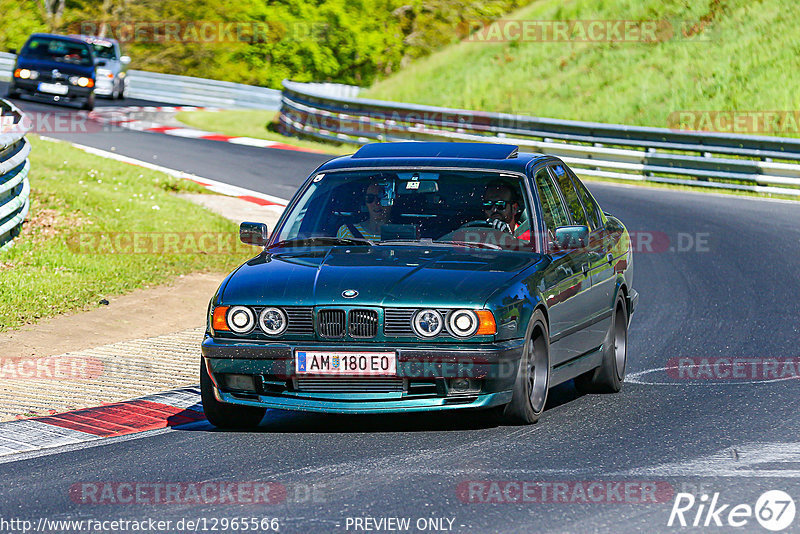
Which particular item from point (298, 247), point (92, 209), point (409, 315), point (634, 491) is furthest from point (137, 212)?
point (634, 491)

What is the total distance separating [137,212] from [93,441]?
9319 millimetres

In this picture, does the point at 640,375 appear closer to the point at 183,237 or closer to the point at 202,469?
the point at 202,469

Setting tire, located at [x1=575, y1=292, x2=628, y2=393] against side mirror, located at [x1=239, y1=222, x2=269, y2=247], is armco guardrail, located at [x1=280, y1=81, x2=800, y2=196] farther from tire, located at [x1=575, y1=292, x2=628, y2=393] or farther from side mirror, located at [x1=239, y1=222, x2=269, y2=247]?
side mirror, located at [x1=239, y1=222, x2=269, y2=247]

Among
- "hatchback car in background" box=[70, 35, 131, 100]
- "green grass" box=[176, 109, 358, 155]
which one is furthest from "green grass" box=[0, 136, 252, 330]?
"hatchback car in background" box=[70, 35, 131, 100]

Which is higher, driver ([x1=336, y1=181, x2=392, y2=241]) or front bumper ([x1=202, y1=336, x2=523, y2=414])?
driver ([x1=336, y1=181, x2=392, y2=241])

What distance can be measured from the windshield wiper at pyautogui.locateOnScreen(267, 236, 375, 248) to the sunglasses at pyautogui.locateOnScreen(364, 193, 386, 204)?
0.94 ft

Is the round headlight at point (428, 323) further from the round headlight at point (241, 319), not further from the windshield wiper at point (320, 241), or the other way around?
the windshield wiper at point (320, 241)

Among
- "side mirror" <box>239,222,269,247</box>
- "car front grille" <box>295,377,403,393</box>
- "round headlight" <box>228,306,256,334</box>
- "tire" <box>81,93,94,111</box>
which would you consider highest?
"side mirror" <box>239,222,269,247</box>

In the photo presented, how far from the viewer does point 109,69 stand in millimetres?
35625

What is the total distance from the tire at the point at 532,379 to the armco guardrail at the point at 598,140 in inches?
616

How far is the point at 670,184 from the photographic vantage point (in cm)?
2389

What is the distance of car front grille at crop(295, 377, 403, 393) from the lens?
22.9 feet
